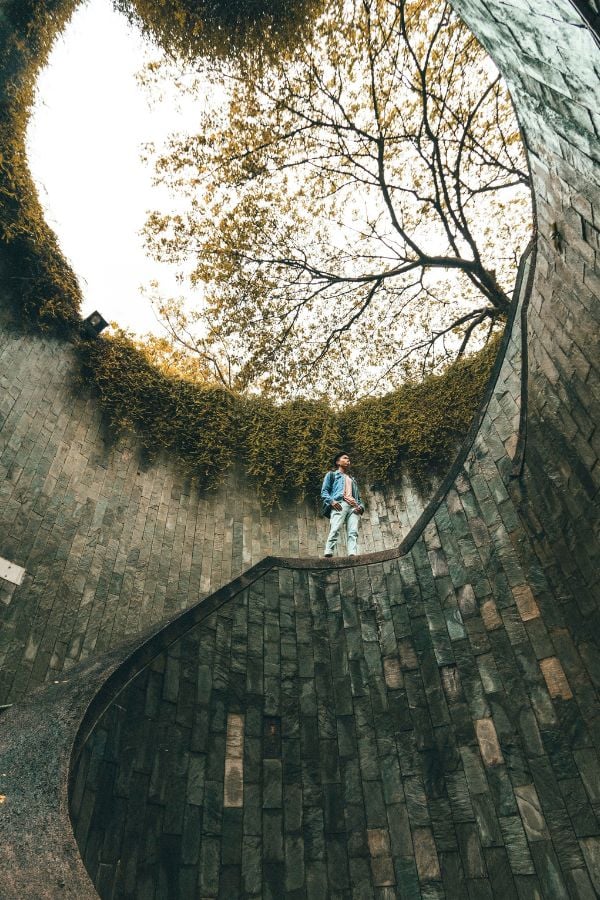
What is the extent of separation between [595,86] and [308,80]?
8.96 meters

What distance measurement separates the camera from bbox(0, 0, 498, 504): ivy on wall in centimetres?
684

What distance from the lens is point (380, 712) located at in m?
3.50

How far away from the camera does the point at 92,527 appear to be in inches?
262

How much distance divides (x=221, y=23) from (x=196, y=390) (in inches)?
271

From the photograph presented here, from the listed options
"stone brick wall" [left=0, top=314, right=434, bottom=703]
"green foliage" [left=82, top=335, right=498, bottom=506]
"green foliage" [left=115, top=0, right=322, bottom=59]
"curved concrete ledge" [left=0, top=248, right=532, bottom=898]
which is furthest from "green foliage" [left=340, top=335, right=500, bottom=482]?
"green foliage" [left=115, top=0, right=322, bottom=59]

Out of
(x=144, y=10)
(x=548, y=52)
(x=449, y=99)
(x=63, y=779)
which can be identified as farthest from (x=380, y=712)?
(x=144, y=10)

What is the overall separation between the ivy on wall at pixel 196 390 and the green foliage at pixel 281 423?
2 centimetres

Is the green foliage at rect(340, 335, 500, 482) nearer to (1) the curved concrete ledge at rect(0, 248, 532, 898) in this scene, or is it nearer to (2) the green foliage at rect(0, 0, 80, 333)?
(1) the curved concrete ledge at rect(0, 248, 532, 898)

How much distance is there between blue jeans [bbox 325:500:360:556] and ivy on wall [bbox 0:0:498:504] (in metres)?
2.77

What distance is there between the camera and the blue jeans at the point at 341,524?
6012 mm

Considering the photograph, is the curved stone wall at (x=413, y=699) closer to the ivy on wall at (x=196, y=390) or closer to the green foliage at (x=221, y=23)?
the ivy on wall at (x=196, y=390)

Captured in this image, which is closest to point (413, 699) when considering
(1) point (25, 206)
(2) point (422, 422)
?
(2) point (422, 422)

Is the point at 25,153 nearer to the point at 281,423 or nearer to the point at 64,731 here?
the point at 281,423

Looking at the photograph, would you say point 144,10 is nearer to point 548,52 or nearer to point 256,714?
point 548,52
